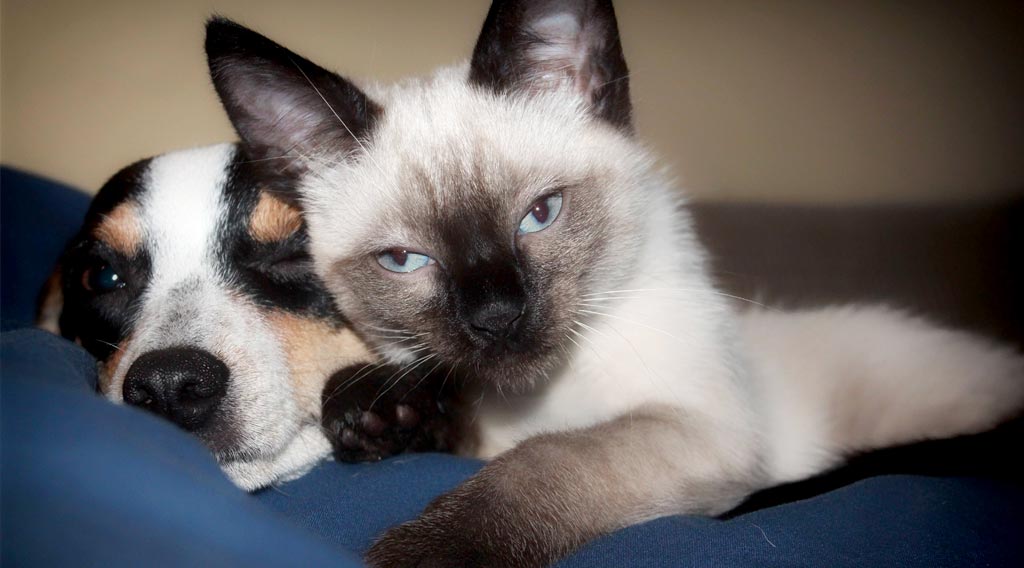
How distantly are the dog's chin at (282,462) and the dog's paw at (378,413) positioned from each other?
4cm

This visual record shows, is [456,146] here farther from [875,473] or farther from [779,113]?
Result: [779,113]

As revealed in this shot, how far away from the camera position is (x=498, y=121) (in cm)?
123

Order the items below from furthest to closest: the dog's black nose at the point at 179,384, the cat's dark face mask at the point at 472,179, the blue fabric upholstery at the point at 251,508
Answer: the cat's dark face mask at the point at 472,179, the dog's black nose at the point at 179,384, the blue fabric upholstery at the point at 251,508

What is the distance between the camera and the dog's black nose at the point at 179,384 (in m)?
0.95

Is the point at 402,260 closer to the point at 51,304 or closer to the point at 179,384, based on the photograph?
the point at 179,384

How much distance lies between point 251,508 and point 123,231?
0.75 metres

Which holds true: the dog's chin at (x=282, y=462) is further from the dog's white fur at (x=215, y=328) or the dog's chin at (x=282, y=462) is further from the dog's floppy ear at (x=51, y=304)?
the dog's floppy ear at (x=51, y=304)

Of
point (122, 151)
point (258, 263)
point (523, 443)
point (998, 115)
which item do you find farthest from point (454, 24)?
point (998, 115)

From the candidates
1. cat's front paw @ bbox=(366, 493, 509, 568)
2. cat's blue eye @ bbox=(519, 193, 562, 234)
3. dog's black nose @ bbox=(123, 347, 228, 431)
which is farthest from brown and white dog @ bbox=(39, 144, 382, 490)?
cat's blue eye @ bbox=(519, 193, 562, 234)

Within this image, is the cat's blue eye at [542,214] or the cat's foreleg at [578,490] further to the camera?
the cat's blue eye at [542,214]

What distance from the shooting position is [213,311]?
1092 millimetres

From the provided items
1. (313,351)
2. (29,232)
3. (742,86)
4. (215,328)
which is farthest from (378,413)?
(742,86)

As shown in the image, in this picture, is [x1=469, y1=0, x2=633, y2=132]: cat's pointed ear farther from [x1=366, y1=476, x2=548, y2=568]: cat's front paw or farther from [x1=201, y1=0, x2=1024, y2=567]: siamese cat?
[x1=366, y1=476, x2=548, y2=568]: cat's front paw

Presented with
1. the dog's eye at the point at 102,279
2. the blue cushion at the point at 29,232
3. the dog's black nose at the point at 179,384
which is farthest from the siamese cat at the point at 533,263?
the blue cushion at the point at 29,232
